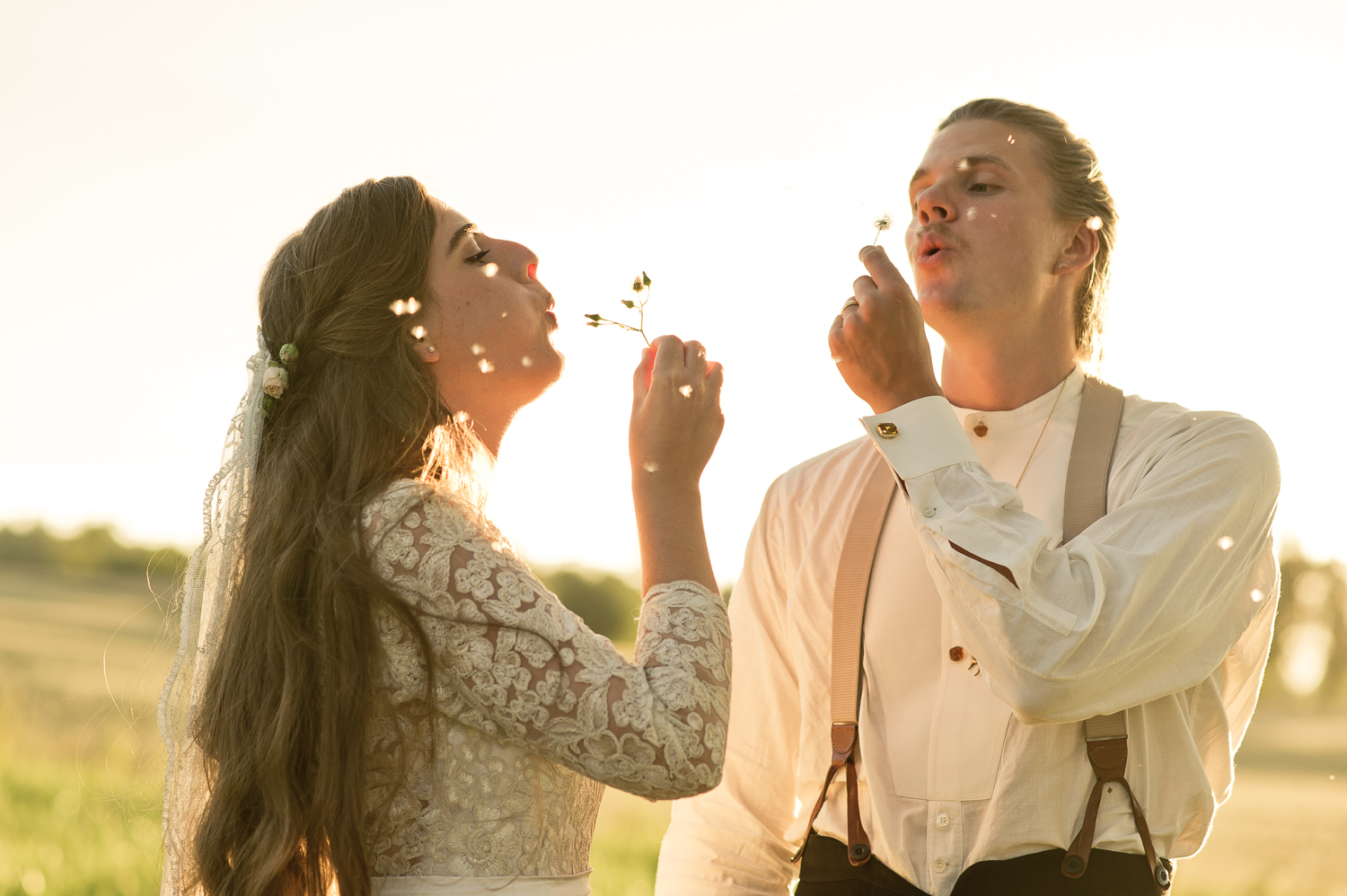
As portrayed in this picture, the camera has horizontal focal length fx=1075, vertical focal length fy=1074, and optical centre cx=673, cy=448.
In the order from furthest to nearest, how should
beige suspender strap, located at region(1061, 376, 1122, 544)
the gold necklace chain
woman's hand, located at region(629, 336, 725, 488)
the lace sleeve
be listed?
1. the gold necklace chain
2. beige suspender strap, located at region(1061, 376, 1122, 544)
3. woman's hand, located at region(629, 336, 725, 488)
4. the lace sleeve

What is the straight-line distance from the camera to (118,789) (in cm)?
287

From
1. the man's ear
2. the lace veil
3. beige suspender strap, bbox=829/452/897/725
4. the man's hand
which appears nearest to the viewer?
the lace veil

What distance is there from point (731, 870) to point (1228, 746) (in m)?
1.27

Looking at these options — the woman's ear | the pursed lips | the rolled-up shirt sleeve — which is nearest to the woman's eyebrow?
the woman's ear

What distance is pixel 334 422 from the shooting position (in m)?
2.19

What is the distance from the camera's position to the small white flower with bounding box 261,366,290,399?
223cm

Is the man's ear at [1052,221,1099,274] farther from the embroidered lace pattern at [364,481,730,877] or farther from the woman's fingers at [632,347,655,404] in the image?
the embroidered lace pattern at [364,481,730,877]


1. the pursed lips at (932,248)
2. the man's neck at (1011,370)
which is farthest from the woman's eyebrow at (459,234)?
the man's neck at (1011,370)

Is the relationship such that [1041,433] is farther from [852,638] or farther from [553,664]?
[553,664]

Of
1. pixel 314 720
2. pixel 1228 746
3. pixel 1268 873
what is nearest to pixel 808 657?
pixel 1228 746

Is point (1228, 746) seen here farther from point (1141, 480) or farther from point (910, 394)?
point (910, 394)

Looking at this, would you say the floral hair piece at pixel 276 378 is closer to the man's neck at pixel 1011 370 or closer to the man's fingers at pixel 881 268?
the man's fingers at pixel 881 268

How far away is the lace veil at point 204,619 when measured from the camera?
2.26m

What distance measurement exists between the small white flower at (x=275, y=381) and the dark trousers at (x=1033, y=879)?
1703 mm
